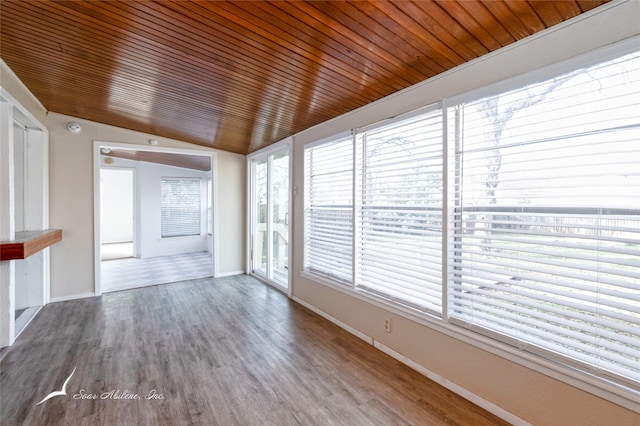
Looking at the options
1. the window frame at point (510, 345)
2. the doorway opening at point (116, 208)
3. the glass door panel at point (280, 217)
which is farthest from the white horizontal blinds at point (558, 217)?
the doorway opening at point (116, 208)

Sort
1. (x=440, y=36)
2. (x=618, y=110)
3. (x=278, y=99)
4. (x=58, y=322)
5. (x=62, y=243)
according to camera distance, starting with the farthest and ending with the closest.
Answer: (x=62, y=243), (x=58, y=322), (x=278, y=99), (x=440, y=36), (x=618, y=110)

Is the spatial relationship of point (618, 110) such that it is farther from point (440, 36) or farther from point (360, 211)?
point (360, 211)

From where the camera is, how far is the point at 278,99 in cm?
275

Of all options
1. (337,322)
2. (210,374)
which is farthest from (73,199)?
(337,322)

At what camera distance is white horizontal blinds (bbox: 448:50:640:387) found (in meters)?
1.34

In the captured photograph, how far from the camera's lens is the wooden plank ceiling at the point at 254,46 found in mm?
1502

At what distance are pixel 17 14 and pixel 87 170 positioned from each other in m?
2.75

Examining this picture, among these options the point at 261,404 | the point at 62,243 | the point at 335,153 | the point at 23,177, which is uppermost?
the point at 335,153

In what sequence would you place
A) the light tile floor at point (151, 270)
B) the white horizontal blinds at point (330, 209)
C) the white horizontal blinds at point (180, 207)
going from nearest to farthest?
the white horizontal blinds at point (330, 209) < the light tile floor at point (151, 270) < the white horizontal blinds at point (180, 207)

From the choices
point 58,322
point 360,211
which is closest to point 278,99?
point 360,211

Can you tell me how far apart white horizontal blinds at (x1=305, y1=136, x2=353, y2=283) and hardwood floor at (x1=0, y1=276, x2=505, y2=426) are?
0.68 metres

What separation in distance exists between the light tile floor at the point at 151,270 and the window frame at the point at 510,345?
13.6ft

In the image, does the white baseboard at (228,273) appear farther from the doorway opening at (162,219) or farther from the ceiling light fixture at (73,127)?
the ceiling light fixture at (73,127)

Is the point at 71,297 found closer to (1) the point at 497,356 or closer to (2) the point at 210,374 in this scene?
(2) the point at 210,374
